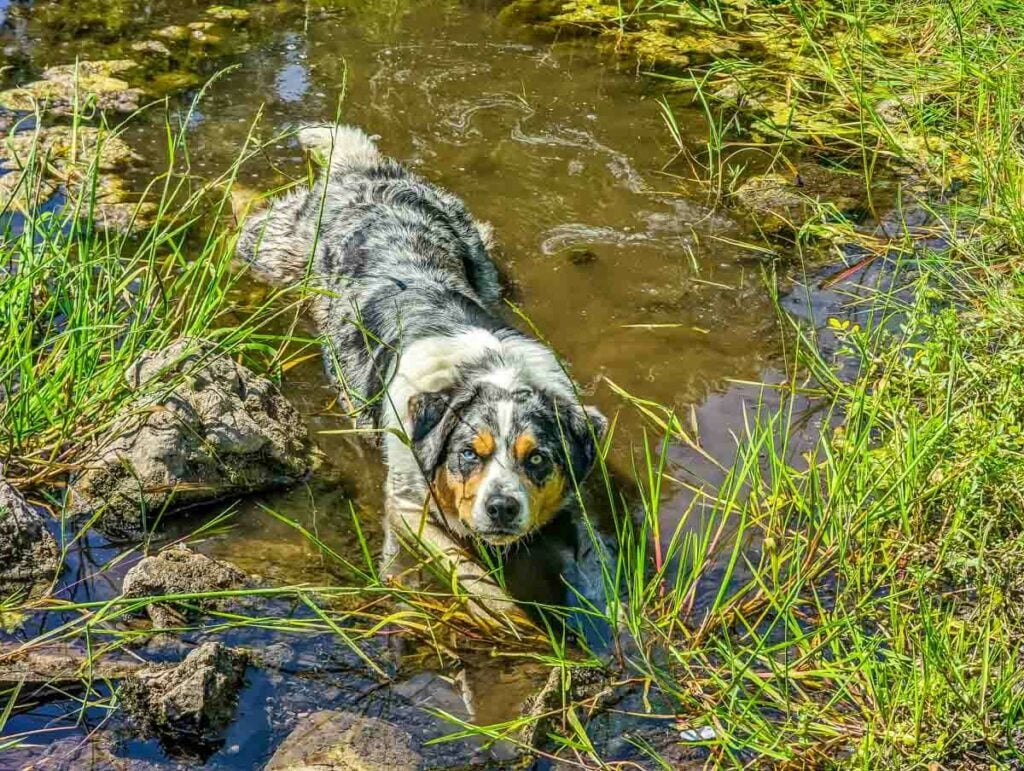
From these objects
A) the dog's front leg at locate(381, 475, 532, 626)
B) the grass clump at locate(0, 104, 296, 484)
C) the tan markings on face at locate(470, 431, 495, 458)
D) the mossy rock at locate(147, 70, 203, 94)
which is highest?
the grass clump at locate(0, 104, 296, 484)

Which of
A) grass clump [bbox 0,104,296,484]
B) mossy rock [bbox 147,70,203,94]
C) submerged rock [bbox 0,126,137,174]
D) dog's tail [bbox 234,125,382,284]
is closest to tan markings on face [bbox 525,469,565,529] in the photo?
Answer: grass clump [bbox 0,104,296,484]

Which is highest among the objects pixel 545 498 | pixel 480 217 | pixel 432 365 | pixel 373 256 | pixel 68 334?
pixel 68 334

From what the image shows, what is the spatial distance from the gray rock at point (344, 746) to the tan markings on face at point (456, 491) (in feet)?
3.28

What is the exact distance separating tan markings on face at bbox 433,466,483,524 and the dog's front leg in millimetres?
78

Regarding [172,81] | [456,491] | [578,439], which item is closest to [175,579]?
[456,491]

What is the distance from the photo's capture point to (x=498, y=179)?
22.9 ft

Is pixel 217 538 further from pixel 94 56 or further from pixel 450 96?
pixel 94 56

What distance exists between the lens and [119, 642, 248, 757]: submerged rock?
3295 mm

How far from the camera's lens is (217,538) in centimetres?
428

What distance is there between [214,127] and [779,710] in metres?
5.41

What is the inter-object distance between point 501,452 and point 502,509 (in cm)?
27

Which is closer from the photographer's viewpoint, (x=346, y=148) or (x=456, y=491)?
(x=456, y=491)

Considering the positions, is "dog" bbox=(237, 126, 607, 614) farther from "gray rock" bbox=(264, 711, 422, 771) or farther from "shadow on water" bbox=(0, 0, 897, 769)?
"gray rock" bbox=(264, 711, 422, 771)

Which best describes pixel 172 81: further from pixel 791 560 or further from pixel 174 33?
pixel 791 560
